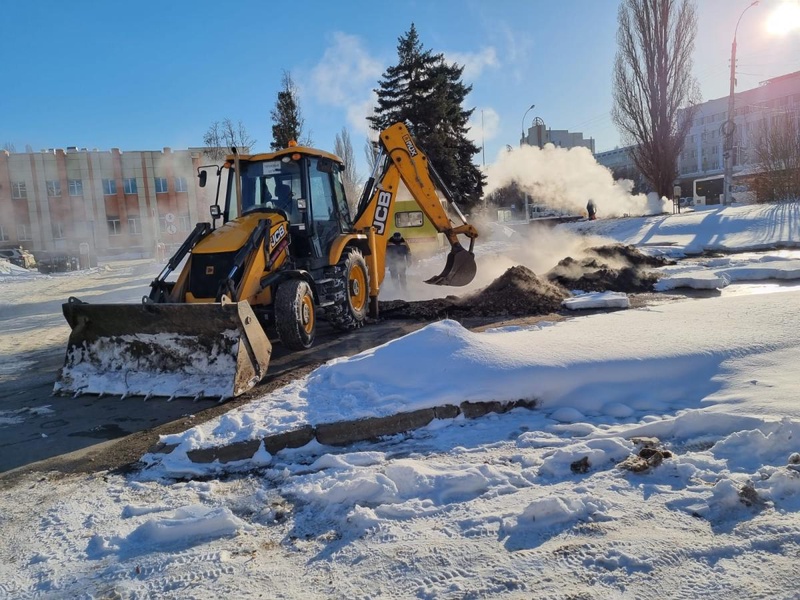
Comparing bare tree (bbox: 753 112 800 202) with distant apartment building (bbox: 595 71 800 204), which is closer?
bare tree (bbox: 753 112 800 202)

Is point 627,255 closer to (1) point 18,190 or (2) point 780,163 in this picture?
(2) point 780,163

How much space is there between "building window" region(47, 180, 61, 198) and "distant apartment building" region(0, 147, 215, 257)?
7 cm

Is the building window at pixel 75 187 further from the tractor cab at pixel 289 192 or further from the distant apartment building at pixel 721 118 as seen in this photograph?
the distant apartment building at pixel 721 118

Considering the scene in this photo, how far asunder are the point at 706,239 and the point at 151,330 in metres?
20.0

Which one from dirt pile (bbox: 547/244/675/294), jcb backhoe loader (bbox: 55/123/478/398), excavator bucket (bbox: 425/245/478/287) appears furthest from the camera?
dirt pile (bbox: 547/244/675/294)

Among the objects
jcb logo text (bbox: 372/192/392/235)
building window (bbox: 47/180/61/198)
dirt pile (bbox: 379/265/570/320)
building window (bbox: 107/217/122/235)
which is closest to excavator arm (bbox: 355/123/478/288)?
jcb logo text (bbox: 372/192/392/235)

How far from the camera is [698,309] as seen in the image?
7930 mm

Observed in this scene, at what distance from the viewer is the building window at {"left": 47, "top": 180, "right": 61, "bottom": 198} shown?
4834 centimetres

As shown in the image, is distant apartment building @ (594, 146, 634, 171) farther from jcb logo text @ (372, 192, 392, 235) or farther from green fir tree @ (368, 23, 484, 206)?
jcb logo text @ (372, 192, 392, 235)

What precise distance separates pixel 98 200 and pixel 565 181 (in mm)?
40113

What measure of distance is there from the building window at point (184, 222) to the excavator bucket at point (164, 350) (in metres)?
44.4

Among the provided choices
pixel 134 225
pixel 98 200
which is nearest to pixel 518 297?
pixel 134 225

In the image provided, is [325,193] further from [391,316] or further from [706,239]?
[706,239]

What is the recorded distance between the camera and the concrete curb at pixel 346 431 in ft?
15.7
